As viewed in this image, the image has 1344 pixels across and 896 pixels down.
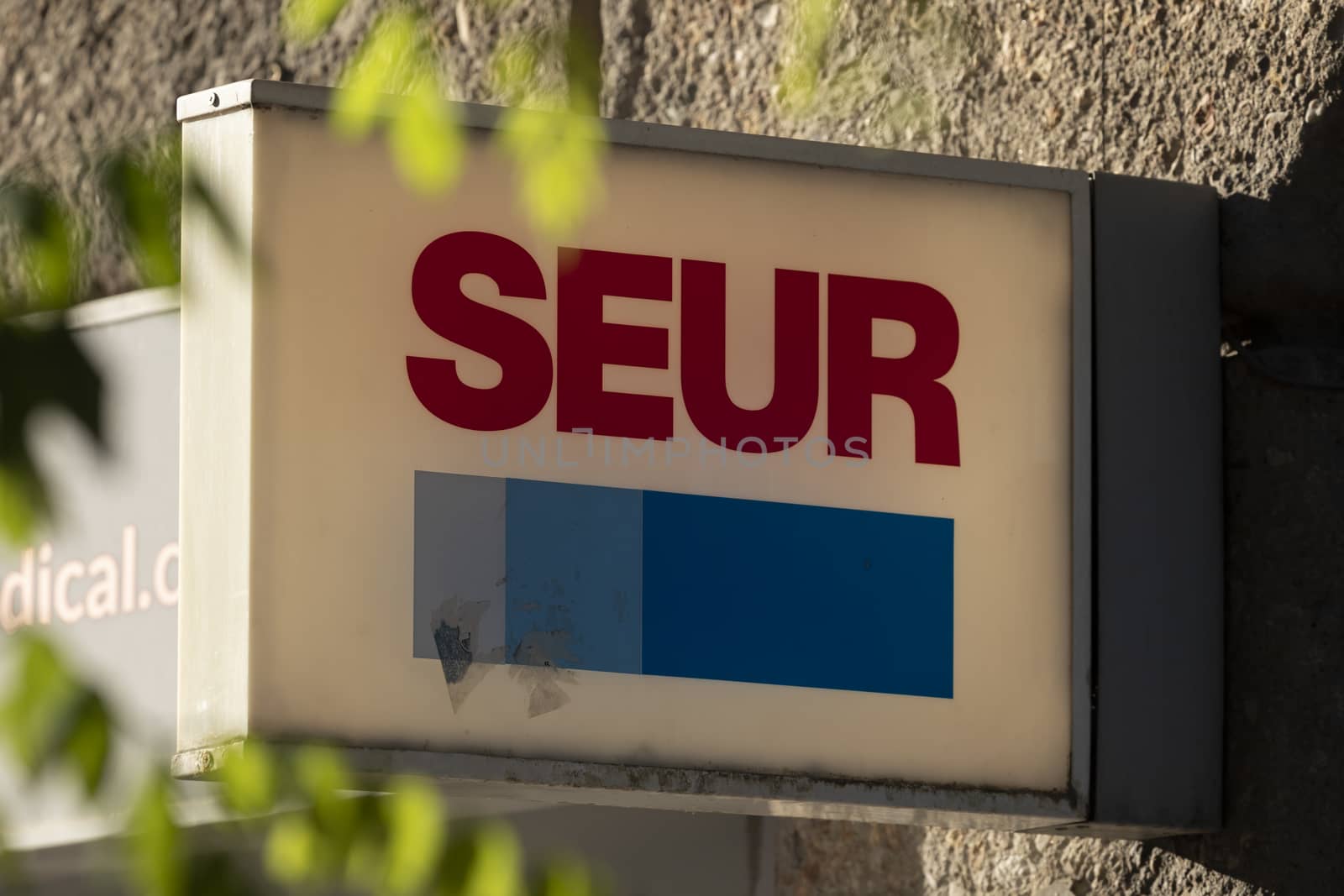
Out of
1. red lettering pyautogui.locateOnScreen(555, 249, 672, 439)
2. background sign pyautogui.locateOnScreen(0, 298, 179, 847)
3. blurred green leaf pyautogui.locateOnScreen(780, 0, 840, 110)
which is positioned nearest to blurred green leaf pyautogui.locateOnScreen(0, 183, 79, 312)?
blurred green leaf pyautogui.locateOnScreen(780, 0, 840, 110)

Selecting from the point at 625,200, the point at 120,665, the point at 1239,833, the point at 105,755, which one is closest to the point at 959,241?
the point at 625,200

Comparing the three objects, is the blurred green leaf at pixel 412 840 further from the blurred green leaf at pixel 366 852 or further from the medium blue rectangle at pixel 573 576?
the medium blue rectangle at pixel 573 576

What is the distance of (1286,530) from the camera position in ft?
10.7

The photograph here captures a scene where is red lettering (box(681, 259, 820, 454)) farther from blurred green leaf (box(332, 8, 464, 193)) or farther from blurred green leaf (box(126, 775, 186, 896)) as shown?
blurred green leaf (box(126, 775, 186, 896))

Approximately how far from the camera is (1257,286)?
10.9 ft

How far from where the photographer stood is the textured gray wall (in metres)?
3.22

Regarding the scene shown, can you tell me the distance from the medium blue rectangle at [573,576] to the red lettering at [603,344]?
0.10 m

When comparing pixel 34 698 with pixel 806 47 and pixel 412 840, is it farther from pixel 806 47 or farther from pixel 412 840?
pixel 806 47

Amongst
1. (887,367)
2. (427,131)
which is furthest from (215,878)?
(887,367)

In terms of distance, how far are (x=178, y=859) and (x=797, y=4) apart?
2.72m

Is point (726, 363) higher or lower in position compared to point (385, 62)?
lower

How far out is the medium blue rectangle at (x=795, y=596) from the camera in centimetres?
285

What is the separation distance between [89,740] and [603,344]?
4.32 feet

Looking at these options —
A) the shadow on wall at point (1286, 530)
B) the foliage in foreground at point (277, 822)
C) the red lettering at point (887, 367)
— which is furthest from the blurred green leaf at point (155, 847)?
the shadow on wall at point (1286, 530)
